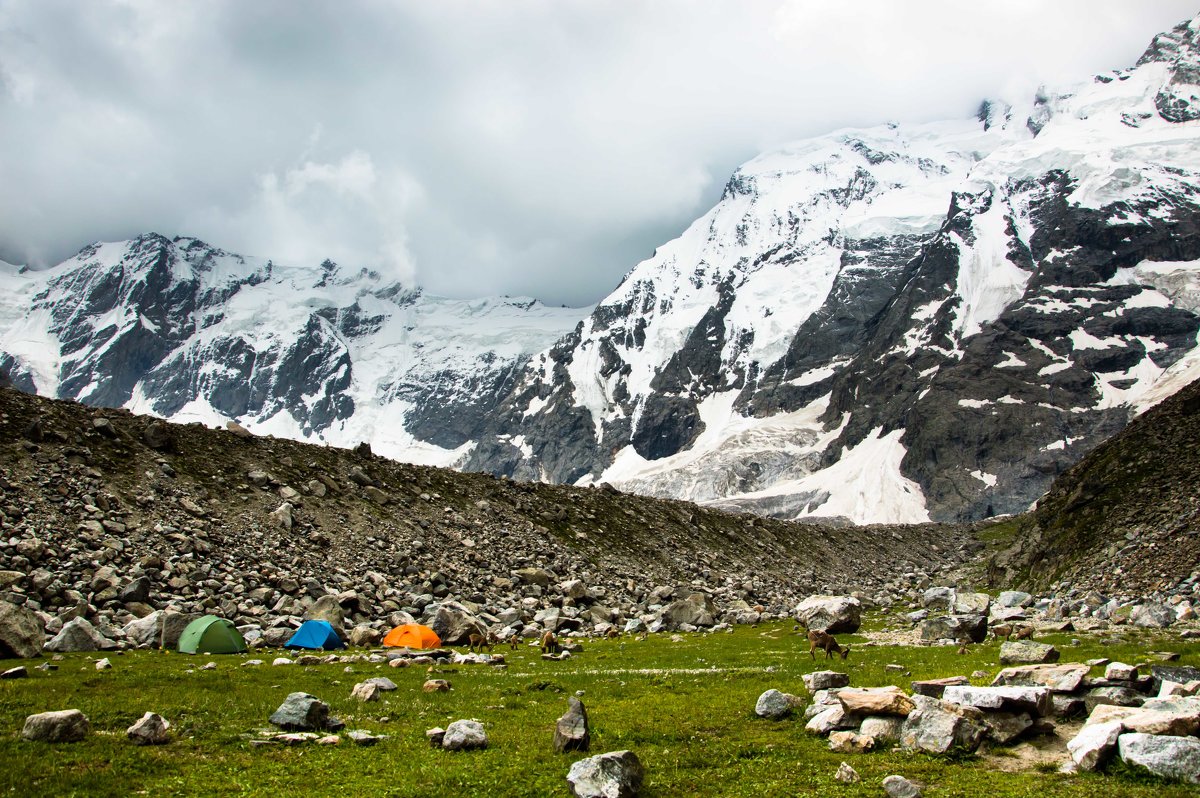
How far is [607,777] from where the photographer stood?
1190 centimetres

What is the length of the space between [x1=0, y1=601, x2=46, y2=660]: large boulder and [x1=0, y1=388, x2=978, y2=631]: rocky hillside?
505 centimetres

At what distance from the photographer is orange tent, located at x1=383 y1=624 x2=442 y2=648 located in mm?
34625

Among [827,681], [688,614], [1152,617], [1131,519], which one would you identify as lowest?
[688,614]

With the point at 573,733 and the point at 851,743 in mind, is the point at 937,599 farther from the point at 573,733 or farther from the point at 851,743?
the point at 573,733

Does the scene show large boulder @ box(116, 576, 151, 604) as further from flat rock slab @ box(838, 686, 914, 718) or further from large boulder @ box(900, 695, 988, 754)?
large boulder @ box(900, 695, 988, 754)

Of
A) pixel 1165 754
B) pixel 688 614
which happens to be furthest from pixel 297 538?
pixel 1165 754

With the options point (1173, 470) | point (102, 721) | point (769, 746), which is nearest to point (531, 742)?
point (769, 746)

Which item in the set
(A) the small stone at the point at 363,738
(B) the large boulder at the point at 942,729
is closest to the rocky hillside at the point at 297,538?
(A) the small stone at the point at 363,738

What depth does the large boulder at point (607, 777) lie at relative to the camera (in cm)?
1162


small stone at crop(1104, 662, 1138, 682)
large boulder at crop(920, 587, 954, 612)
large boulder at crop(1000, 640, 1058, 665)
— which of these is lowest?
large boulder at crop(920, 587, 954, 612)

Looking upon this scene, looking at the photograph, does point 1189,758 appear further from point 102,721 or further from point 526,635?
point 526,635

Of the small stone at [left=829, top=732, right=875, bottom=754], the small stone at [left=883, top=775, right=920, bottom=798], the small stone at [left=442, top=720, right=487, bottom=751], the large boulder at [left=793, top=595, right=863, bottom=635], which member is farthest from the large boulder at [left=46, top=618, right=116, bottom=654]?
the large boulder at [left=793, top=595, right=863, bottom=635]

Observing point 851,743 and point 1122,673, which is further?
point 1122,673

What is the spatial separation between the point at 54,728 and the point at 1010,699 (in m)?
18.4
